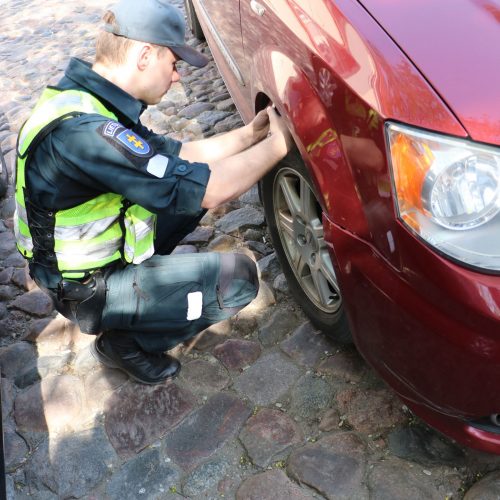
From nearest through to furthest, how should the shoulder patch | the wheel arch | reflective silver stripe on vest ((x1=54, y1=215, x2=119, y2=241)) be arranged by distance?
1. the wheel arch
2. the shoulder patch
3. reflective silver stripe on vest ((x1=54, y1=215, x2=119, y2=241))

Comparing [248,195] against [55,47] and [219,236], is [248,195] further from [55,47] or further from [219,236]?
[55,47]

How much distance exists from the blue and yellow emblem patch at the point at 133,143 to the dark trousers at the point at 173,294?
1.87ft

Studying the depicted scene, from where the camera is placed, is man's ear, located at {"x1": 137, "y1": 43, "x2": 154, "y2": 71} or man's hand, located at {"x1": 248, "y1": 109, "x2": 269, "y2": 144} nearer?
man's ear, located at {"x1": 137, "y1": 43, "x2": 154, "y2": 71}

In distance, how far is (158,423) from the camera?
2432 mm

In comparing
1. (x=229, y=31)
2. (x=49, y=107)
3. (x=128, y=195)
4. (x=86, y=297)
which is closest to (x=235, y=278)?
(x=86, y=297)

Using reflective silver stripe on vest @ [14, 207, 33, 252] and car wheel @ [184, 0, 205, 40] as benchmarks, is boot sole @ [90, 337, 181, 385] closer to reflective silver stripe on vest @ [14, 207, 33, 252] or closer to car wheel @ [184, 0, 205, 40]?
reflective silver stripe on vest @ [14, 207, 33, 252]

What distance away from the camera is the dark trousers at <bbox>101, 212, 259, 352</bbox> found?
2.38 meters

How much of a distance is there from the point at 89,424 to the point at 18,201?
0.87m

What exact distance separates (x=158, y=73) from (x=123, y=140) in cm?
35

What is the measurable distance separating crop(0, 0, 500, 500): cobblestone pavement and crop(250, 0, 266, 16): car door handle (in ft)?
3.73

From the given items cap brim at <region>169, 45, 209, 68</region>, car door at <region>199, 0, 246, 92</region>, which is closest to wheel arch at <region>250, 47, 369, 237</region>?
cap brim at <region>169, 45, 209, 68</region>

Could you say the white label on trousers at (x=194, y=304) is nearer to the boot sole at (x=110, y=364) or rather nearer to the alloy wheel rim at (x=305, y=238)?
the boot sole at (x=110, y=364)

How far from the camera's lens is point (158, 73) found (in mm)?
2168

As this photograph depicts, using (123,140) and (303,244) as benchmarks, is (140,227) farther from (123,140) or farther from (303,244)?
(303,244)
